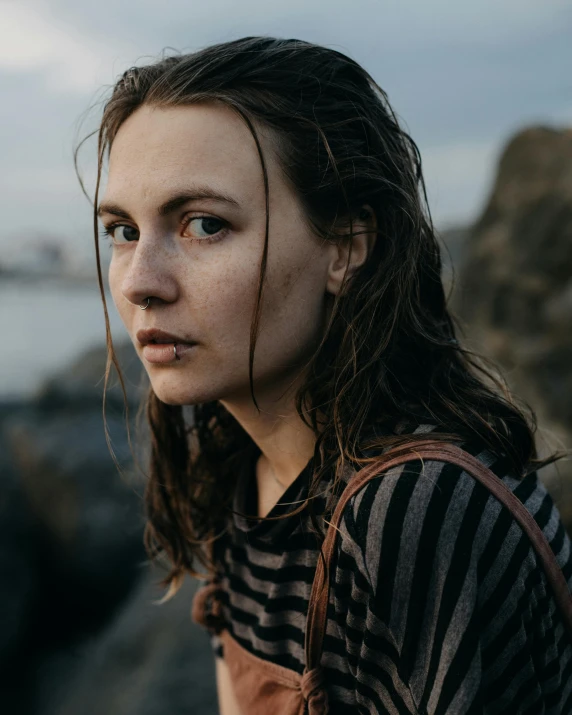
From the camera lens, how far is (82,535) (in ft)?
12.9

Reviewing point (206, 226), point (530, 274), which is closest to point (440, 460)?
point (206, 226)

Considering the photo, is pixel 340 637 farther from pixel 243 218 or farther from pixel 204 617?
pixel 243 218

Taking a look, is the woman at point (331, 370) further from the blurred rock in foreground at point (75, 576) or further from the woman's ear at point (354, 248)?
the blurred rock in foreground at point (75, 576)

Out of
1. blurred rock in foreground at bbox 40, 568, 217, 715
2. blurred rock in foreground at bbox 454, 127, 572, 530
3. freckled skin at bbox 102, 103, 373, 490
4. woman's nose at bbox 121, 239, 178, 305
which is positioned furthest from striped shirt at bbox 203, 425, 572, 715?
blurred rock in foreground at bbox 454, 127, 572, 530

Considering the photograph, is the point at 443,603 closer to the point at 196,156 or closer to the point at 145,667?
the point at 196,156

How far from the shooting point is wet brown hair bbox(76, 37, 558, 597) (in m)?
1.46

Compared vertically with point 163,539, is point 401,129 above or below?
above

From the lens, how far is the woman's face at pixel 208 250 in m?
1.42

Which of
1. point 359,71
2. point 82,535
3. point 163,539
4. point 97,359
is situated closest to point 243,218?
point 359,71

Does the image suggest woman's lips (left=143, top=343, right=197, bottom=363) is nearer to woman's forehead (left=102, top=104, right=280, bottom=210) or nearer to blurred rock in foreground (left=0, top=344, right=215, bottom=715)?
woman's forehead (left=102, top=104, right=280, bottom=210)

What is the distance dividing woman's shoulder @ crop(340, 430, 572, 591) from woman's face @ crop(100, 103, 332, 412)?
1.29ft

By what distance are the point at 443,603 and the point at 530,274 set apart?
436 cm

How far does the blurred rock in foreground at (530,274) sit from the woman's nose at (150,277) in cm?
296

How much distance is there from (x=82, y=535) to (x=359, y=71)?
3083 millimetres
